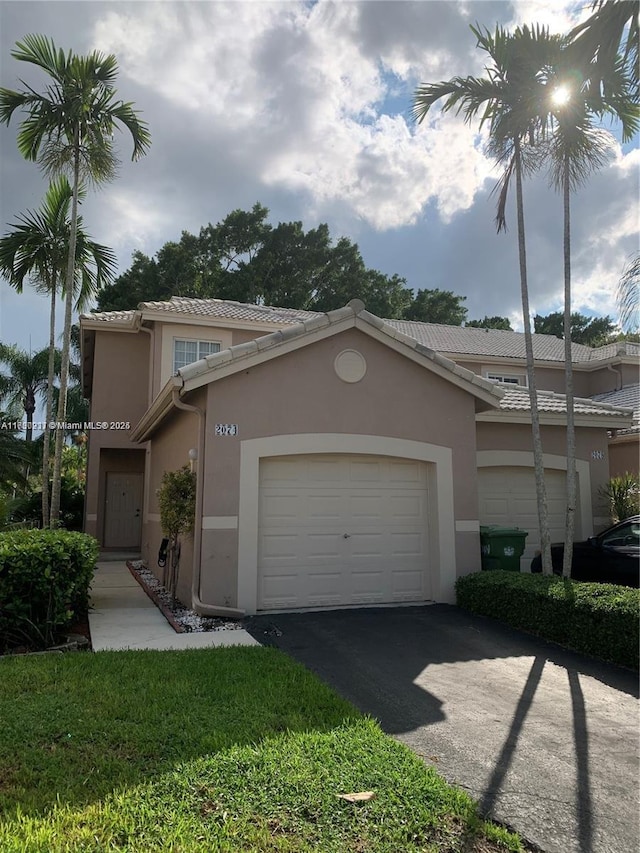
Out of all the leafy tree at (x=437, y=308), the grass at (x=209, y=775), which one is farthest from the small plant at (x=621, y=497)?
the leafy tree at (x=437, y=308)

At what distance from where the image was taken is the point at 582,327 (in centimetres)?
4350

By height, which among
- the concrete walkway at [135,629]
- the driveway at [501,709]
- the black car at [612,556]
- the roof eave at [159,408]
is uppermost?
the roof eave at [159,408]

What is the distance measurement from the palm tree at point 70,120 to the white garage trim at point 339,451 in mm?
5291

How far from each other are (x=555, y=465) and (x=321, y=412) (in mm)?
5973

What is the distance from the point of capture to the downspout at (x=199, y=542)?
8.39 metres

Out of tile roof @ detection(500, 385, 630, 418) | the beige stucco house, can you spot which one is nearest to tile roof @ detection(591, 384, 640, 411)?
tile roof @ detection(500, 385, 630, 418)

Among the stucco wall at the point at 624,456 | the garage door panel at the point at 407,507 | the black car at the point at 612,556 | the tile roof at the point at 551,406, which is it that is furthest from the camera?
the stucco wall at the point at 624,456

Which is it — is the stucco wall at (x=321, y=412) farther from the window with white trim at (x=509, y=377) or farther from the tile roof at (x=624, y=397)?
the window with white trim at (x=509, y=377)

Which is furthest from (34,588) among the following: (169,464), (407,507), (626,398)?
(626,398)

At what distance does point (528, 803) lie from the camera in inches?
147

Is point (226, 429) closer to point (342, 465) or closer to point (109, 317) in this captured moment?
point (342, 465)

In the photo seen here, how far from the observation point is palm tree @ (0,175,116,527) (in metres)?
13.5

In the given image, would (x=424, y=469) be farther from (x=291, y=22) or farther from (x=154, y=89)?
(x=154, y=89)

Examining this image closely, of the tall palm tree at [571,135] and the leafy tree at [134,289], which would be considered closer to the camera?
the tall palm tree at [571,135]
